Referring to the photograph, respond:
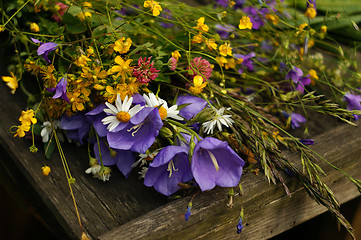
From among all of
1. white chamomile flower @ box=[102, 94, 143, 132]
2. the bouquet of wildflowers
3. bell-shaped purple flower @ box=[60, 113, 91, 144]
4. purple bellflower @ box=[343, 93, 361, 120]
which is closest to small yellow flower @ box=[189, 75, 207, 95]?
the bouquet of wildflowers

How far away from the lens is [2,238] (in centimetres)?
154

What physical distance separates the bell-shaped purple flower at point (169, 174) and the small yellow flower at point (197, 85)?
0.12 m

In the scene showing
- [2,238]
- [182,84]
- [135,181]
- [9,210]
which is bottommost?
[2,238]

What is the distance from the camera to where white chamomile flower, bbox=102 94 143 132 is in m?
0.71

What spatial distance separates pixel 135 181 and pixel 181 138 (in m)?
0.14

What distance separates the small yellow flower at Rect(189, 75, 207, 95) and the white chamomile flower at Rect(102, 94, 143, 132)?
10 centimetres

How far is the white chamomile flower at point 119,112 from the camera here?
0.71m

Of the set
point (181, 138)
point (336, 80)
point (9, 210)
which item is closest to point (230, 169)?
point (181, 138)

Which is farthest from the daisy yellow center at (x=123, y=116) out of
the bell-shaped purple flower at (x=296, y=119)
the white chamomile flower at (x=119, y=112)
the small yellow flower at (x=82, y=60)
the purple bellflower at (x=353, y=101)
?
the purple bellflower at (x=353, y=101)

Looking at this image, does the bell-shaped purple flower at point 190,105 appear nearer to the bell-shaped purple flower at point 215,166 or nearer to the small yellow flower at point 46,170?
the bell-shaped purple flower at point 215,166

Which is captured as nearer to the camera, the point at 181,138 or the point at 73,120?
the point at 181,138

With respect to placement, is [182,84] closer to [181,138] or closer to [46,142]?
[181,138]

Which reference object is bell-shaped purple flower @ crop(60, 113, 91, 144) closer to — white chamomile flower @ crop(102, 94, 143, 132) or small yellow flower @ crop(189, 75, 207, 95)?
white chamomile flower @ crop(102, 94, 143, 132)

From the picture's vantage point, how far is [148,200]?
2.40ft
